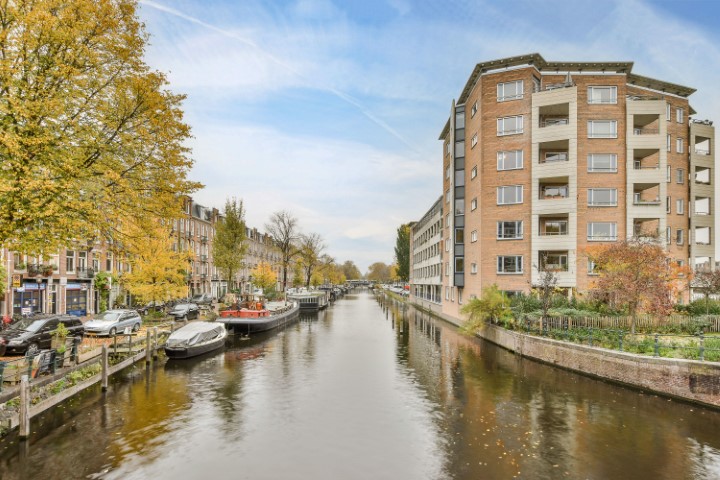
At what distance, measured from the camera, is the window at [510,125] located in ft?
125

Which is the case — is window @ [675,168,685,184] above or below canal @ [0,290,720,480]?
above

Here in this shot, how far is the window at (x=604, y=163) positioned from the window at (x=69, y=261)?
47.4 meters

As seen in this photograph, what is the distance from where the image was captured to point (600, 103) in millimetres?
36844

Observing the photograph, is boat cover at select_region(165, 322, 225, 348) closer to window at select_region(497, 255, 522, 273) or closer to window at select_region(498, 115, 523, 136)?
window at select_region(497, 255, 522, 273)

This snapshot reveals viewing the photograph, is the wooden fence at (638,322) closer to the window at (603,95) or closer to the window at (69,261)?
the window at (603,95)

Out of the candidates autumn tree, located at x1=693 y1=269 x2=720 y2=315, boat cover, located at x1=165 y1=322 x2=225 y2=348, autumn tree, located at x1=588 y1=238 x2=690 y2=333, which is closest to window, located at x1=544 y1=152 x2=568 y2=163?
autumn tree, located at x1=693 y1=269 x2=720 y2=315

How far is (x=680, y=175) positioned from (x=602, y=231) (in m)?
12.5

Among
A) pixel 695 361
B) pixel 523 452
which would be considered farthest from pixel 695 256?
pixel 523 452

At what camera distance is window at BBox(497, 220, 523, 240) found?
3769 centimetres

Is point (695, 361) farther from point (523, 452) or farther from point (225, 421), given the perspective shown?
point (225, 421)

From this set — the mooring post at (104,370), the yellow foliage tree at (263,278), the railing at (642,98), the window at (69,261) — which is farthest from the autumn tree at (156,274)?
the railing at (642,98)

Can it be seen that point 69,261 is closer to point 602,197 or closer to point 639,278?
point 639,278

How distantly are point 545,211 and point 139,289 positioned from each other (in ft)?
115

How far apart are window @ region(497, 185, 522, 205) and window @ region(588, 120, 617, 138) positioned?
24.4 feet
